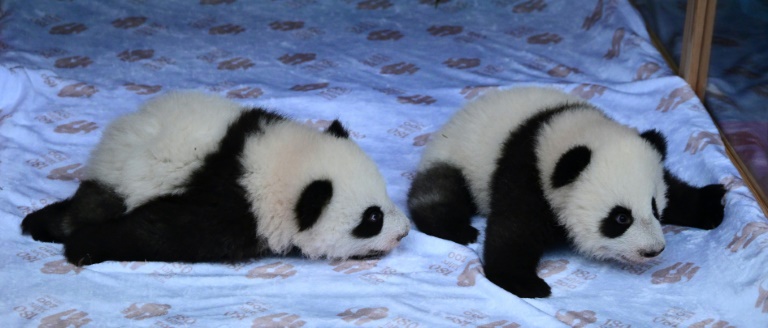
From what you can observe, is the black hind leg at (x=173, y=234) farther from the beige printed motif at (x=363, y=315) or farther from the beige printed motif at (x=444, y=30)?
the beige printed motif at (x=444, y=30)

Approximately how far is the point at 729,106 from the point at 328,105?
226 cm

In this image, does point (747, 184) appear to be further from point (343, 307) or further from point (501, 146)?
point (343, 307)

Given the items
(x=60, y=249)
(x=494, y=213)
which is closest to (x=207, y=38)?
(x=60, y=249)

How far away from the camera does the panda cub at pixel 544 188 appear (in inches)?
159

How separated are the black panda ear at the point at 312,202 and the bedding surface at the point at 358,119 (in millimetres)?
266

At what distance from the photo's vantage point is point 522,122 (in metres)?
4.52

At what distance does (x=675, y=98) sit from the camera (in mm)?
5711

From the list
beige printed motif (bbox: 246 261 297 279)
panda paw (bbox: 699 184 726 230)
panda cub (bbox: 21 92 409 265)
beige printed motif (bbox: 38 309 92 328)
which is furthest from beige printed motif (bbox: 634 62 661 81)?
beige printed motif (bbox: 38 309 92 328)

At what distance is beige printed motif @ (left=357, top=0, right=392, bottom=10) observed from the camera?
7.69 metres

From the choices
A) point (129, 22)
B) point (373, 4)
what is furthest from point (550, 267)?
point (129, 22)

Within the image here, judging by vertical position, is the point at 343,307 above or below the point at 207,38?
below

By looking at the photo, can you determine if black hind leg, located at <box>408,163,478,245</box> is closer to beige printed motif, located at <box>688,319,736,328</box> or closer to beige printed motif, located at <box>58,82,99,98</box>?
beige printed motif, located at <box>688,319,736,328</box>

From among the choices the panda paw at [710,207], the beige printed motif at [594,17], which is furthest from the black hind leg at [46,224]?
the beige printed motif at [594,17]

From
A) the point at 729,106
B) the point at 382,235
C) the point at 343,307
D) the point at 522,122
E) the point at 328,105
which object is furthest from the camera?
the point at 328,105
